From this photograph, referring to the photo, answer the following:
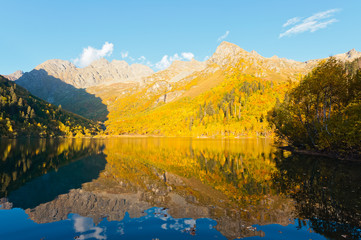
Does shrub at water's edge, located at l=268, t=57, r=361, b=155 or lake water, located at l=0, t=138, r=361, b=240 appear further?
shrub at water's edge, located at l=268, t=57, r=361, b=155

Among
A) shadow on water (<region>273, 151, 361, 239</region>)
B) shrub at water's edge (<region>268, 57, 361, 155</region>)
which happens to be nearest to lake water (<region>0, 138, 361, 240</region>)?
shadow on water (<region>273, 151, 361, 239</region>)

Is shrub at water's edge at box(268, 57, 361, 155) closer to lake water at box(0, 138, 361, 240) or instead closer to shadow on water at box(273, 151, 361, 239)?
shadow on water at box(273, 151, 361, 239)

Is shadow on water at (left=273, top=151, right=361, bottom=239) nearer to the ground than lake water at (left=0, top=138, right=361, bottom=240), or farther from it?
farther from it

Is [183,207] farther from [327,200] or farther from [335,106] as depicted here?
[335,106]

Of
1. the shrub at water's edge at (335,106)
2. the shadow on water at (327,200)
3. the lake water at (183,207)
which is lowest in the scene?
the lake water at (183,207)

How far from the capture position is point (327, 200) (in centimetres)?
1700

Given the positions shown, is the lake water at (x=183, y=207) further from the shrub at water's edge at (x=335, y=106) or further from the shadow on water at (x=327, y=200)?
the shrub at water's edge at (x=335, y=106)

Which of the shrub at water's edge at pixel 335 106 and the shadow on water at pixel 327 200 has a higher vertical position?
the shrub at water's edge at pixel 335 106


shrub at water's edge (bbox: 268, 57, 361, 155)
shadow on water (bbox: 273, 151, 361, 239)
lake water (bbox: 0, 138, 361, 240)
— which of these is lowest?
lake water (bbox: 0, 138, 361, 240)

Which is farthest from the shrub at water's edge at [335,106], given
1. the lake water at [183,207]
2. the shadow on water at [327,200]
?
the lake water at [183,207]

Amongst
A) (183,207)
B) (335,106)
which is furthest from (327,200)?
(335,106)

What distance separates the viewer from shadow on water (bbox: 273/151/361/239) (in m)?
12.4

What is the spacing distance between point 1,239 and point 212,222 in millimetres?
13821

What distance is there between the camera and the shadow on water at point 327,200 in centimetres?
1240
